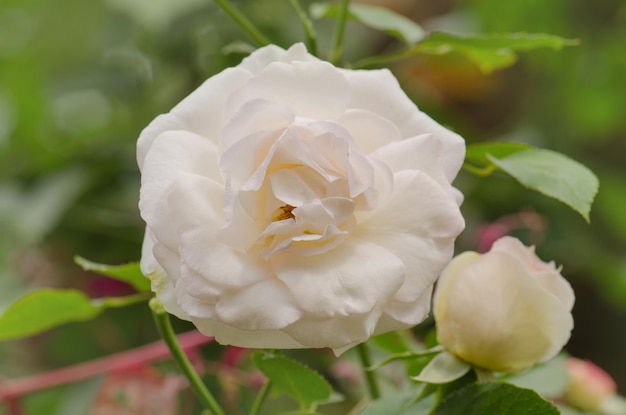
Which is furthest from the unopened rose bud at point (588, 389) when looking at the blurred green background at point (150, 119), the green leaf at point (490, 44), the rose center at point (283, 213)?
the rose center at point (283, 213)

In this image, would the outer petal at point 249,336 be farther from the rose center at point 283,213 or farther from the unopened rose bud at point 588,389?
the unopened rose bud at point 588,389

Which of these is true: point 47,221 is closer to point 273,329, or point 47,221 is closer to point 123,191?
point 123,191

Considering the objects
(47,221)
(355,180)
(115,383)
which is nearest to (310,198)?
(355,180)

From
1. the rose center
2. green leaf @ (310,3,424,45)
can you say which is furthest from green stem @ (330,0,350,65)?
the rose center

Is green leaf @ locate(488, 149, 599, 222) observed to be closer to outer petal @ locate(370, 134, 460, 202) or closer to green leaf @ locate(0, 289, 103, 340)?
outer petal @ locate(370, 134, 460, 202)

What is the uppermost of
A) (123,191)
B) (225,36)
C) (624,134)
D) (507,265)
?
(507,265)

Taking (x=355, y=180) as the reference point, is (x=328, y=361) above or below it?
below

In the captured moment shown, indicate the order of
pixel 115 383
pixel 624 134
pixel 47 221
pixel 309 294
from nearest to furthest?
pixel 309 294, pixel 115 383, pixel 47 221, pixel 624 134
